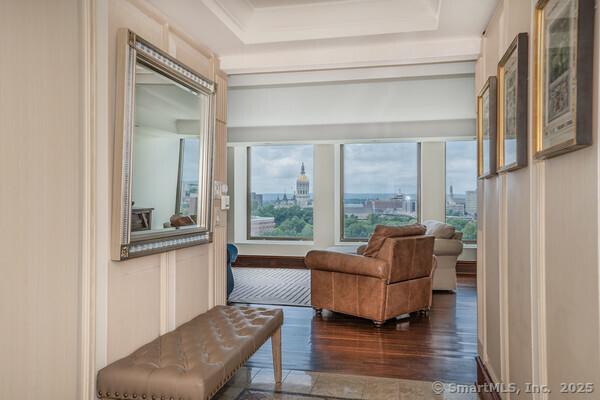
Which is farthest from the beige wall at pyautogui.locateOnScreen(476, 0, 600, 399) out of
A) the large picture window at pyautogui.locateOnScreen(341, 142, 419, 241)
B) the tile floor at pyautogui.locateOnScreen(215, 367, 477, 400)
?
the large picture window at pyautogui.locateOnScreen(341, 142, 419, 241)

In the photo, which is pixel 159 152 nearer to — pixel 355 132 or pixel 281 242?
pixel 355 132

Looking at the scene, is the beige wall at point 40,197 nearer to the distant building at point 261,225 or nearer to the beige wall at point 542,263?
the beige wall at point 542,263

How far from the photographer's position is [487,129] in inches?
105

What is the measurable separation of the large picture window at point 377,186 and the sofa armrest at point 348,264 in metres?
3.77

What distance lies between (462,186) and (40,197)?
7.37 m

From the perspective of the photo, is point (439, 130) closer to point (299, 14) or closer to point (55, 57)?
point (299, 14)

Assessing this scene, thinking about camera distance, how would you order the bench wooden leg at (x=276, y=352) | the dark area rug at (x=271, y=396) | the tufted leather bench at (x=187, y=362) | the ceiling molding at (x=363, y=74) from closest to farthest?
the tufted leather bench at (x=187, y=362) → the dark area rug at (x=271, y=396) → the bench wooden leg at (x=276, y=352) → the ceiling molding at (x=363, y=74)

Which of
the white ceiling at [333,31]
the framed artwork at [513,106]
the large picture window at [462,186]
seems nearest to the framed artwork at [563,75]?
the framed artwork at [513,106]

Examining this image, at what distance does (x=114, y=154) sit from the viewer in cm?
216

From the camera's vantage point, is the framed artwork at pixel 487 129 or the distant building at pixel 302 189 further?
the distant building at pixel 302 189

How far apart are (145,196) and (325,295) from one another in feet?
9.28

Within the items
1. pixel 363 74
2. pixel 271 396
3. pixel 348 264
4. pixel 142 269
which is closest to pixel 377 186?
pixel 363 74

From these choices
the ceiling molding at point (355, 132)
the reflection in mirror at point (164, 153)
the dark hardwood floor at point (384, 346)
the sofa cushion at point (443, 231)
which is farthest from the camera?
the ceiling molding at point (355, 132)

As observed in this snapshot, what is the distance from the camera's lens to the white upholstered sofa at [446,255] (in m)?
5.93
